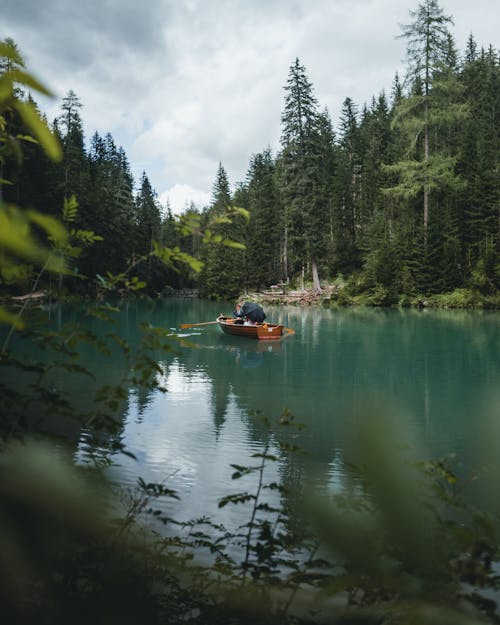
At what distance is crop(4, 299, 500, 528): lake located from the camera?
16.7ft

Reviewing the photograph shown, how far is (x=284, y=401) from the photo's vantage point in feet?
31.3

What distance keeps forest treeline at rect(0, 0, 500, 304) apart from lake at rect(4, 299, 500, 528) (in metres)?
A: 6.29

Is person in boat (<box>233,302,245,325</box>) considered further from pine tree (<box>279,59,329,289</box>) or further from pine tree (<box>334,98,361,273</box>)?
pine tree (<box>334,98,361,273</box>)

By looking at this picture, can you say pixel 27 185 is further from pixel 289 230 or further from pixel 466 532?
pixel 466 532

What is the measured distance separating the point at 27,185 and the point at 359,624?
153 feet

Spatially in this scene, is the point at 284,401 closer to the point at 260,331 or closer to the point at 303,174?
the point at 260,331

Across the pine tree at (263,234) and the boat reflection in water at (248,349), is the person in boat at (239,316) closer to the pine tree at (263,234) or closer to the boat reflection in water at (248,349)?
the boat reflection in water at (248,349)

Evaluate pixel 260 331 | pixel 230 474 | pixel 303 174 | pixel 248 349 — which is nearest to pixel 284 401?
pixel 230 474

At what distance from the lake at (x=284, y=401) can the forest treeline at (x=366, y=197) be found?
20.7 feet

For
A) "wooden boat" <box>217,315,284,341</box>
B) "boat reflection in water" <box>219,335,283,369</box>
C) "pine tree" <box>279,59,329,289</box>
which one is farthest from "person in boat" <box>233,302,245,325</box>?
"pine tree" <box>279,59,329,289</box>

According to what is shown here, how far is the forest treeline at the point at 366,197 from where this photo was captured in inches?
1355

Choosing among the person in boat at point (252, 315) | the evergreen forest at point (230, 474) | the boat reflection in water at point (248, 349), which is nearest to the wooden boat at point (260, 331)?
the boat reflection in water at point (248, 349)

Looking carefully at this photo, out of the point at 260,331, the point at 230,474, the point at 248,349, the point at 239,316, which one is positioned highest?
the point at 239,316

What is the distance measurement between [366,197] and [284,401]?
1916 inches
